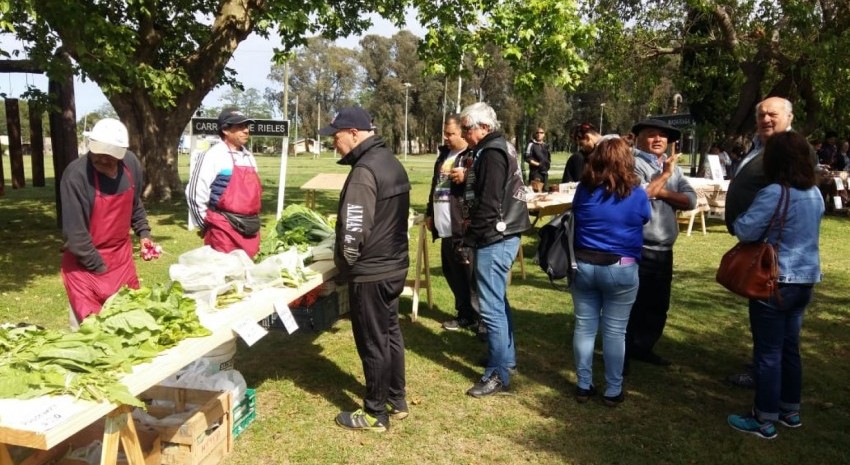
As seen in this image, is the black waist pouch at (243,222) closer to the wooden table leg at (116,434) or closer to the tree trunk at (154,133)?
the wooden table leg at (116,434)

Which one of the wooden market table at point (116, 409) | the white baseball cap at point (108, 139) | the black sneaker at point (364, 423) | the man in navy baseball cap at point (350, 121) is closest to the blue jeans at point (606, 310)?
the black sneaker at point (364, 423)

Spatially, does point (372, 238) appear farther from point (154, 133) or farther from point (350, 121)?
point (154, 133)

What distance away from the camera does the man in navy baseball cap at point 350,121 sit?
3.45m

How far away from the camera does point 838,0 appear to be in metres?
12.3

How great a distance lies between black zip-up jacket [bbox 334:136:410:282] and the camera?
3340mm

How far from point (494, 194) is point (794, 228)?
1.72 meters

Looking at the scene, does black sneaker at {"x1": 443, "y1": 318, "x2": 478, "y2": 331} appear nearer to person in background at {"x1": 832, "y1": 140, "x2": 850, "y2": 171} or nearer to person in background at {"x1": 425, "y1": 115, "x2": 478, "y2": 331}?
person in background at {"x1": 425, "y1": 115, "x2": 478, "y2": 331}

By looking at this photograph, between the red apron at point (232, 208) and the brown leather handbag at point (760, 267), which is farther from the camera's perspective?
the red apron at point (232, 208)

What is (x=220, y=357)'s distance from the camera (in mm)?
3926

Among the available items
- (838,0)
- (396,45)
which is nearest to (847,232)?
(838,0)

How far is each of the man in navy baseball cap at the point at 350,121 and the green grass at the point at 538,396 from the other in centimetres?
→ 184

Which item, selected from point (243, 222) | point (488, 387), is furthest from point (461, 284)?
point (243, 222)

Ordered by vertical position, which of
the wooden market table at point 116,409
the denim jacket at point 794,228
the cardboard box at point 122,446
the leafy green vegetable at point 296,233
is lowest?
the cardboard box at point 122,446

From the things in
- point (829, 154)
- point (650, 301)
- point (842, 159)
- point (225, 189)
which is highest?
point (829, 154)
